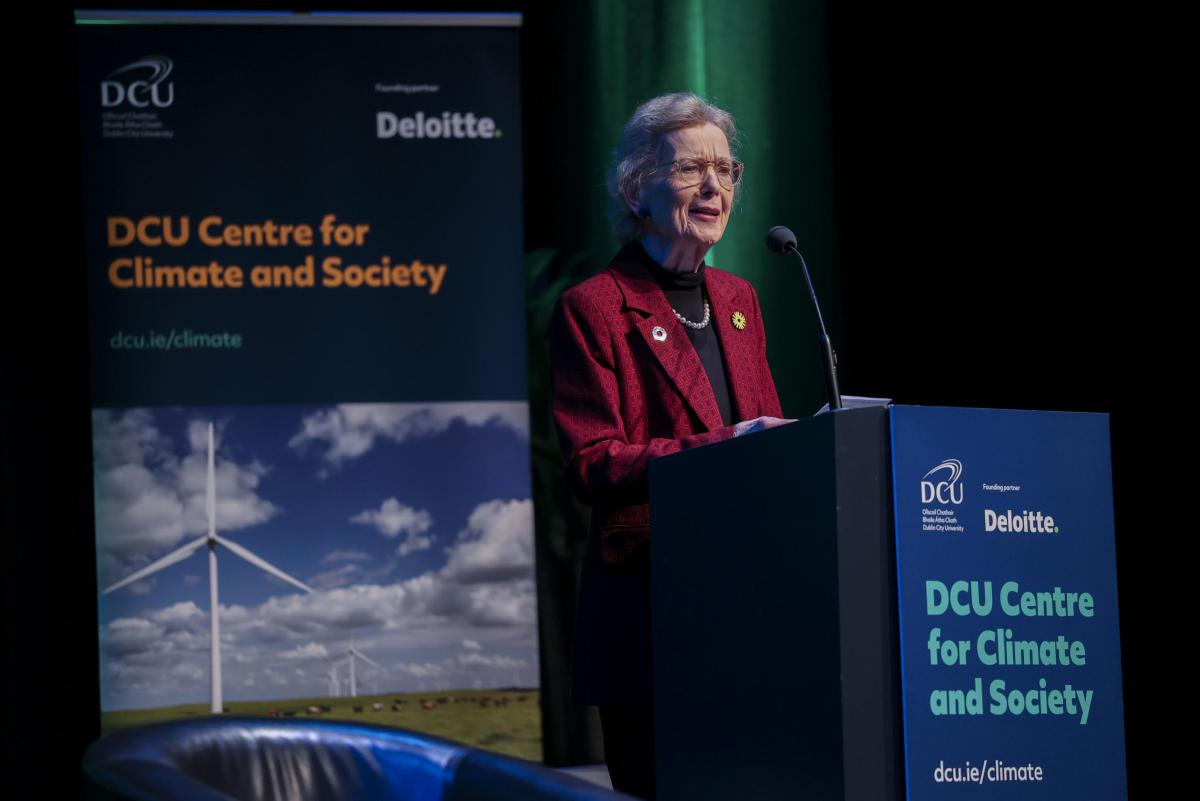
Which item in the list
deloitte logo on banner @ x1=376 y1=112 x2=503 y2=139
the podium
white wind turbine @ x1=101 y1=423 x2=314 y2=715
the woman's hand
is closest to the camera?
the podium

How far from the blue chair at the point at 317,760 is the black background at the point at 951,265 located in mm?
2008

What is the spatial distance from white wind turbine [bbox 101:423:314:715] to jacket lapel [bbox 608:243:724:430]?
7.95ft

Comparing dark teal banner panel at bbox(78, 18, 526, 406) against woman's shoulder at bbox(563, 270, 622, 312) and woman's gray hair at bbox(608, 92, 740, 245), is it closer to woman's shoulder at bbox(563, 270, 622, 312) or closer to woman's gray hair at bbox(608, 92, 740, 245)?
woman's gray hair at bbox(608, 92, 740, 245)

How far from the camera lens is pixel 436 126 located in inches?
178

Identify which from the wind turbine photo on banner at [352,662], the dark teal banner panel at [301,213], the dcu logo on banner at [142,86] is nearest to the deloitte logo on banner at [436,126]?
the dark teal banner panel at [301,213]

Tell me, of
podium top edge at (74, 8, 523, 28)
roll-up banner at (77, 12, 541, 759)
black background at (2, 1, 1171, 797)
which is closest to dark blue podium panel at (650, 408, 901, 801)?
black background at (2, 1, 1171, 797)

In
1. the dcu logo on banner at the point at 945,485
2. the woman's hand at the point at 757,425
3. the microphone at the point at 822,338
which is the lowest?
the dcu logo on banner at the point at 945,485

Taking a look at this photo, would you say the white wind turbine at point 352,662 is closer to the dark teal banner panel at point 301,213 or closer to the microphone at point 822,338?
the dark teal banner panel at point 301,213

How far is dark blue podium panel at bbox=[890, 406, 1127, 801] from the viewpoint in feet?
4.48

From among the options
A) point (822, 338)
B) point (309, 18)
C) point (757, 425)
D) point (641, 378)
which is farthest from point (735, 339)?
point (309, 18)

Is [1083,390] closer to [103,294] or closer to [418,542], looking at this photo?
[418,542]

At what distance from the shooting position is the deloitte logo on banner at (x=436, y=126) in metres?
4.50

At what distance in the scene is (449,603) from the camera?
4.42m

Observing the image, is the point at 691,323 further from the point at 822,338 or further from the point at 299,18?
the point at 299,18
